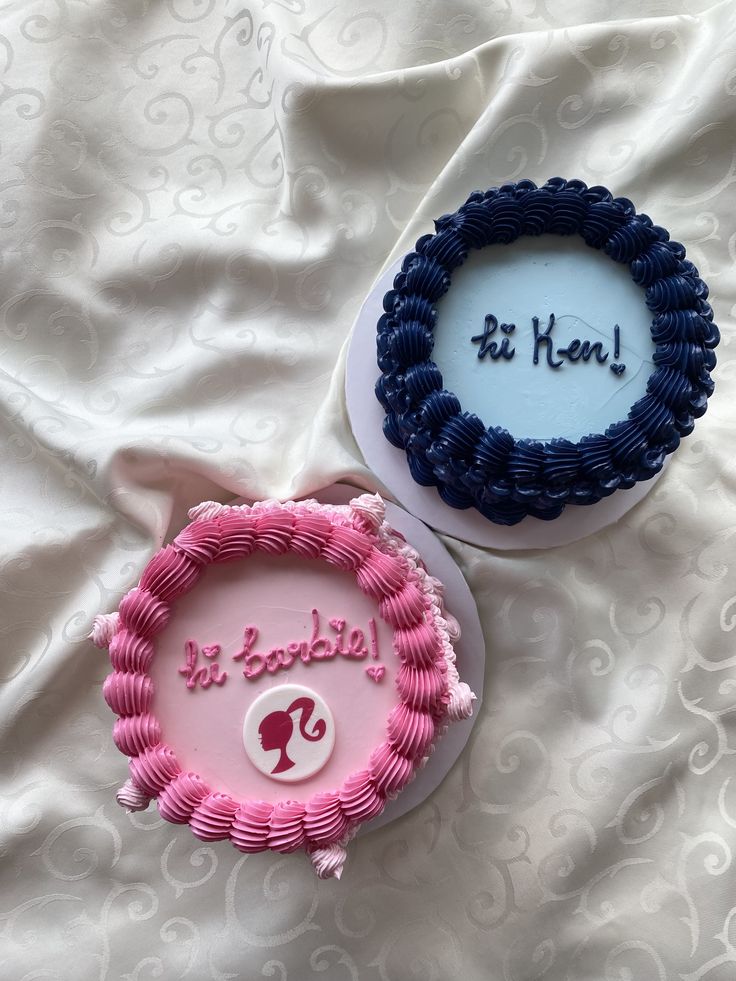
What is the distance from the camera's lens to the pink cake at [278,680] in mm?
1412

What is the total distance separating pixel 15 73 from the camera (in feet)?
6.42

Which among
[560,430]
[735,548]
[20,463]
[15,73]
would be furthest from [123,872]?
[15,73]

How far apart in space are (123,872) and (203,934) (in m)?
0.20

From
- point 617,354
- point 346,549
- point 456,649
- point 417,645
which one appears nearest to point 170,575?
point 346,549

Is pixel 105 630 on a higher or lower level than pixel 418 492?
lower

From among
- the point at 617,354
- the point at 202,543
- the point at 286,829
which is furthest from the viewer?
the point at 617,354

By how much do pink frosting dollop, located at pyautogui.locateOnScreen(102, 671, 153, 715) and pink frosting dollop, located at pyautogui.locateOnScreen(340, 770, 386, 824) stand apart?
0.36 m

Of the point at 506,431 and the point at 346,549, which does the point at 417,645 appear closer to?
the point at 346,549

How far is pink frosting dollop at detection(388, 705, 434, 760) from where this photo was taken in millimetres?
1414

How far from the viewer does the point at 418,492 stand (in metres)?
1.66

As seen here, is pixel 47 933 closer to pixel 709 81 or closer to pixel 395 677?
pixel 395 677

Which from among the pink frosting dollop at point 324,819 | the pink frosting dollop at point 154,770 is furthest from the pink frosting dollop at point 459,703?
the pink frosting dollop at point 154,770

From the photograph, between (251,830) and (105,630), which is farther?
(105,630)

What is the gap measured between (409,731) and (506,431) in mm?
527
